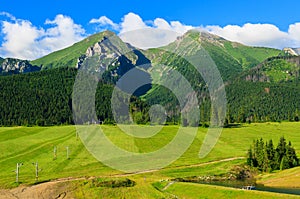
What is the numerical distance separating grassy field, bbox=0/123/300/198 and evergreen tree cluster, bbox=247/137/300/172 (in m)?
5.23

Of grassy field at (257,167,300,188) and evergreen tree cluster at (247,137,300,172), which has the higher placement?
evergreen tree cluster at (247,137,300,172)

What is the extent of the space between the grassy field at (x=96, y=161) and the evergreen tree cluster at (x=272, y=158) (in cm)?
523

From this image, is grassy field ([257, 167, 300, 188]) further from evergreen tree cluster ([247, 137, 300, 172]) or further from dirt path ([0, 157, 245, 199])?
dirt path ([0, 157, 245, 199])

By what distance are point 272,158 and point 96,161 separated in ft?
164

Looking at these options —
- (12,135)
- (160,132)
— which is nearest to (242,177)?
(160,132)

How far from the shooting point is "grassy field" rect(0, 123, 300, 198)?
76312 mm

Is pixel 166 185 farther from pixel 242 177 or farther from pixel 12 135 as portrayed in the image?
pixel 12 135

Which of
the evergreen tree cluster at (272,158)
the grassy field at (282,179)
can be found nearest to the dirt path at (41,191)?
the grassy field at (282,179)

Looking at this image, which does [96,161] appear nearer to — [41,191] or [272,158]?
[41,191]

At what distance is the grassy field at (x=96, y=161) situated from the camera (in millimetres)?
76312

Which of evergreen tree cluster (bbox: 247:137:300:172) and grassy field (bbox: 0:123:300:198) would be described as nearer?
grassy field (bbox: 0:123:300:198)

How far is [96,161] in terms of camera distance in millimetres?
109438

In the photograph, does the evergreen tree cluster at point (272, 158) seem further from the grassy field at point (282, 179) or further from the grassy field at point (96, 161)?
the grassy field at point (282, 179)

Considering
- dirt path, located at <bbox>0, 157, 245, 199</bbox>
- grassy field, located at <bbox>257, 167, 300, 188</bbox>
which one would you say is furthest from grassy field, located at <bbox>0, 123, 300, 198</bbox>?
dirt path, located at <bbox>0, 157, 245, 199</bbox>
